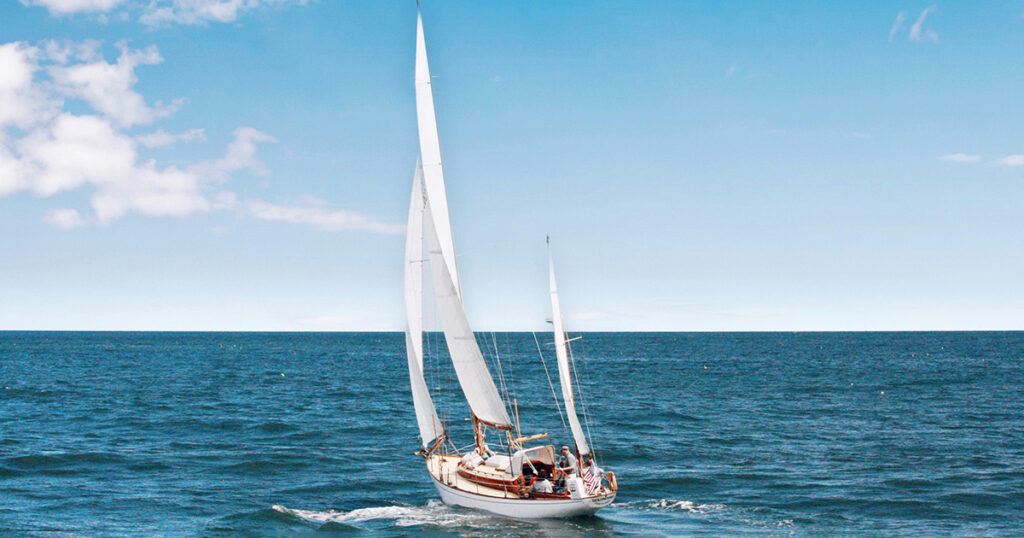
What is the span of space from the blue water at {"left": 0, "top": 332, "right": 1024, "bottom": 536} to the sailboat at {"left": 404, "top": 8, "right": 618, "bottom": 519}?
1042 mm

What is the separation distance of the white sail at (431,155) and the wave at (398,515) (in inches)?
346

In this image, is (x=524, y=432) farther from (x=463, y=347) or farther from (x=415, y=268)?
(x=415, y=268)

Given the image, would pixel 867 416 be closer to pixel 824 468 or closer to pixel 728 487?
pixel 824 468

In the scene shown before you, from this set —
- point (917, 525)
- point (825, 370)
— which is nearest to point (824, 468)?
point (917, 525)

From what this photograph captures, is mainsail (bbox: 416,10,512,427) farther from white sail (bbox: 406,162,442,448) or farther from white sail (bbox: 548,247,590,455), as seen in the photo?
white sail (bbox: 548,247,590,455)

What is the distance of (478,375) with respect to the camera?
28.6m

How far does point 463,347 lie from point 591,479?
6.69 meters

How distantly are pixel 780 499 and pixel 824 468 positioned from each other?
7.61 metres

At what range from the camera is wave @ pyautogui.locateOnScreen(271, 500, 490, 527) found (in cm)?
2823

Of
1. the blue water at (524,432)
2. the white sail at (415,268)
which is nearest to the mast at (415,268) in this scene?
the white sail at (415,268)

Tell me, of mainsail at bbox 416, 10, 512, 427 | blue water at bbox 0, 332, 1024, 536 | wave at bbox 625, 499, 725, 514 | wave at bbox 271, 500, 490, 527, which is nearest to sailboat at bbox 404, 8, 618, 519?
mainsail at bbox 416, 10, 512, 427

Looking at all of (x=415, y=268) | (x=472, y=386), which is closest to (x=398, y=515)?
(x=472, y=386)

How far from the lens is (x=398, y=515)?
29781mm

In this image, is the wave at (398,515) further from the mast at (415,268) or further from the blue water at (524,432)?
the mast at (415,268)
